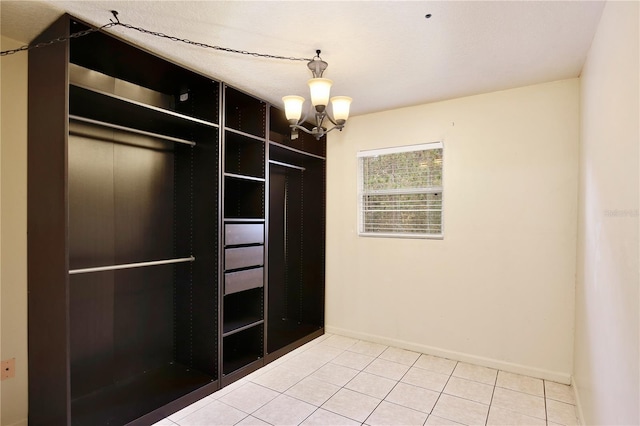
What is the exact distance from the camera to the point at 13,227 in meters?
2.12

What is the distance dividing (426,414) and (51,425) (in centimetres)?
235

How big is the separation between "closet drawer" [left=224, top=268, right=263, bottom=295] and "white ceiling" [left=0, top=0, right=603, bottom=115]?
64.1 inches

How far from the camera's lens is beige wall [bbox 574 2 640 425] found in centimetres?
124

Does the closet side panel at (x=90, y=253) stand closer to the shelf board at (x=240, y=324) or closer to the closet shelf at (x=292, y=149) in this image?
the shelf board at (x=240, y=324)

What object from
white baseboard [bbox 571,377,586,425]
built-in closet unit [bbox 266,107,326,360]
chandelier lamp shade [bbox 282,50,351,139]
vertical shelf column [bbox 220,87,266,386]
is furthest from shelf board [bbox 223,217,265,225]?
white baseboard [bbox 571,377,586,425]

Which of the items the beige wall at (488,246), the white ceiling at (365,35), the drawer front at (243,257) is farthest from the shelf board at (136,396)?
the white ceiling at (365,35)

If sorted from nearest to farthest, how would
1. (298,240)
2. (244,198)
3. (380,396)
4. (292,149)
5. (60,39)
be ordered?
(60,39) → (380,396) → (244,198) → (292,149) → (298,240)

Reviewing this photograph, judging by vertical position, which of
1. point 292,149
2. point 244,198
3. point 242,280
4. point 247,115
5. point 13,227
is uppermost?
point 247,115

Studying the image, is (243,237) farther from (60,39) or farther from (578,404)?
(578,404)

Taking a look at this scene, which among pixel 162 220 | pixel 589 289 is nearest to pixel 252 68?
pixel 162 220

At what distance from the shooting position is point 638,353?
116cm

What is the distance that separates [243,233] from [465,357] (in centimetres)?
237

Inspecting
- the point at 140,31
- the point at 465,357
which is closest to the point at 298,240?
the point at 465,357

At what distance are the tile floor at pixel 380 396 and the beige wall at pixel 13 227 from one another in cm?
93
